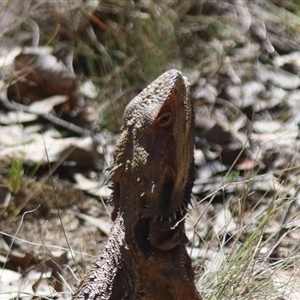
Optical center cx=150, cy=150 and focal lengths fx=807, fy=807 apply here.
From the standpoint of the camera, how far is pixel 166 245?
9.34ft

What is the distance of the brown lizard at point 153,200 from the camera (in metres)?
2.84

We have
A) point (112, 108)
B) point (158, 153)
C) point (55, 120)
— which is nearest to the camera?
point (158, 153)

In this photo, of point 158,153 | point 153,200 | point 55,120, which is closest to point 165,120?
point 158,153

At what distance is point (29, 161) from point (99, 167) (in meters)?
0.47

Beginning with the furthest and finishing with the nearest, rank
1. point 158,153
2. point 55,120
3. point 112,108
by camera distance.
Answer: point 55,120
point 112,108
point 158,153

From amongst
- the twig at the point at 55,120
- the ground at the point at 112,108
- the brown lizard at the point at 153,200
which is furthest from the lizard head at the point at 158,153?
the twig at the point at 55,120

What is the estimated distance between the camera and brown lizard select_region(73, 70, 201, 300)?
112 inches

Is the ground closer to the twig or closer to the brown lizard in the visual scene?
the twig

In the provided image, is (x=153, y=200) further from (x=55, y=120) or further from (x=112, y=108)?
(x=55, y=120)

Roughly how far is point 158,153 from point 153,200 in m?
0.17

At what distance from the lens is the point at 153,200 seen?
2867 mm

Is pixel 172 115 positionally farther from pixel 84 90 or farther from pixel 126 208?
pixel 84 90

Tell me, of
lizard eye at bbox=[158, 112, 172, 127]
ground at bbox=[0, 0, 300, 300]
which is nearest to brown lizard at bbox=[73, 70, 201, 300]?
lizard eye at bbox=[158, 112, 172, 127]

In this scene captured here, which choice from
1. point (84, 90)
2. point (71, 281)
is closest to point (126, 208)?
point (71, 281)
